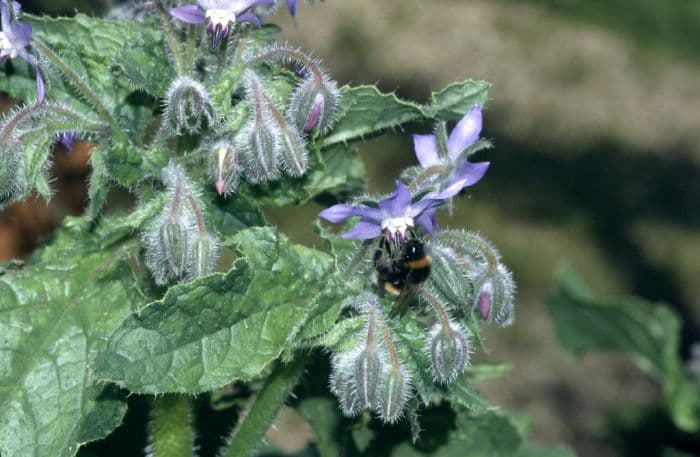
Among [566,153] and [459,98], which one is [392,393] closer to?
[459,98]

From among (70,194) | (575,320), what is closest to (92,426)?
(70,194)

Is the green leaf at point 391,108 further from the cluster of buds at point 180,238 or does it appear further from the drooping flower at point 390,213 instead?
the cluster of buds at point 180,238

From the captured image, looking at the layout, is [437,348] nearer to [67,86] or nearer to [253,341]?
[253,341]

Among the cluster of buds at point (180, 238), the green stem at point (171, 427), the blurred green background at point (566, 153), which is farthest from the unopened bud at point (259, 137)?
the blurred green background at point (566, 153)

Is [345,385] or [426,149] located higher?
[426,149]

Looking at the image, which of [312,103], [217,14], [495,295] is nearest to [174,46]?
[217,14]

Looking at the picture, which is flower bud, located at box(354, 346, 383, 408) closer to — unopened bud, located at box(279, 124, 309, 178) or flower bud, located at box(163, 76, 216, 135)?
unopened bud, located at box(279, 124, 309, 178)

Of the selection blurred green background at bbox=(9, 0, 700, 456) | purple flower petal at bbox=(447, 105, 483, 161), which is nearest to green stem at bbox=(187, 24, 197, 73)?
purple flower petal at bbox=(447, 105, 483, 161)
